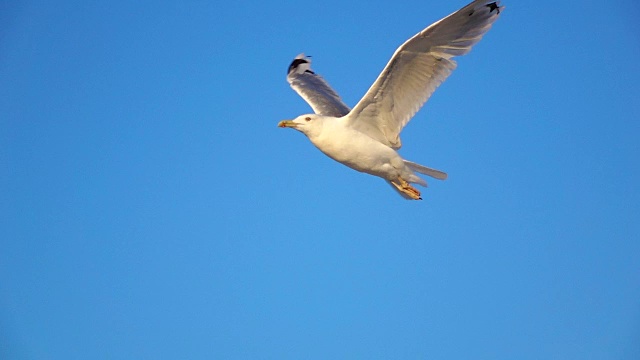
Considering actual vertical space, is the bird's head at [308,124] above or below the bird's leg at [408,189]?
above

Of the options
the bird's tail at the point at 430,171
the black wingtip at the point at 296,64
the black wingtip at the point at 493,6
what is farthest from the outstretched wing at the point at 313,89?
the black wingtip at the point at 493,6

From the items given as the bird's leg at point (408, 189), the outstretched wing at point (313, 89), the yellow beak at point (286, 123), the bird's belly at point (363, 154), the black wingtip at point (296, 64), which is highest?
the black wingtip at point (296, 64)

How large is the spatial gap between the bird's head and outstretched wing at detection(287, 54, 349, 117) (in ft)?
6.09

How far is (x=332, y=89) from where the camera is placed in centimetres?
1518

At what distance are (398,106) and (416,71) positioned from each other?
600 mm

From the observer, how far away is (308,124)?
11.4 meters

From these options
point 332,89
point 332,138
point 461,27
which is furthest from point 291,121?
point 332,89

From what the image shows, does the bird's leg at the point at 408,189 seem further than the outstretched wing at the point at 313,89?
No

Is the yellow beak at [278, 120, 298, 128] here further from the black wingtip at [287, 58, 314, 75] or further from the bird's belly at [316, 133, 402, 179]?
the black wingtip at [287, 58, 314, 75]

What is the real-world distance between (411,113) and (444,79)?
2.22 ft

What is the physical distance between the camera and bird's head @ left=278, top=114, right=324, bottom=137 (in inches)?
446

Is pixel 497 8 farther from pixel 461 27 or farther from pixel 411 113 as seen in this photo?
pixel 411 113

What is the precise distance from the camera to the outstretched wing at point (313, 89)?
13742mm

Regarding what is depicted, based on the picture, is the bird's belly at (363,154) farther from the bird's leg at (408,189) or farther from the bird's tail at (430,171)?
the bird's tail at (430,171)
